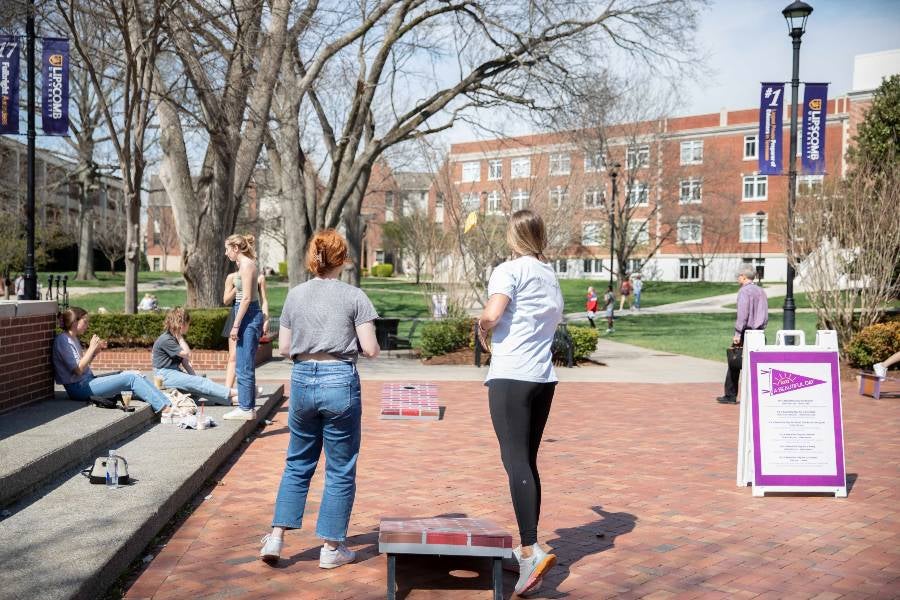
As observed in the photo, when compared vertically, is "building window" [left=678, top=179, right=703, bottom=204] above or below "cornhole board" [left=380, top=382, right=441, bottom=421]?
above

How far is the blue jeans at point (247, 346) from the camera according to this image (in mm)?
8383

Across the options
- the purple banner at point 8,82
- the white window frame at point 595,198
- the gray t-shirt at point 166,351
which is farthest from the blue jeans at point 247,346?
the white window frame at point 595,198

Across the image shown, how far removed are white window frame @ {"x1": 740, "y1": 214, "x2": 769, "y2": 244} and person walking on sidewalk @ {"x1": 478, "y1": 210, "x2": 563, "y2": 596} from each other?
61.5m

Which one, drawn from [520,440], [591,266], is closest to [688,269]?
[591,266]

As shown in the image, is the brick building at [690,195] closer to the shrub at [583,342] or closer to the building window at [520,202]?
the building window at [520,202]

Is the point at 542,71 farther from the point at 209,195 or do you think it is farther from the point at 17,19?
the point at 17,19

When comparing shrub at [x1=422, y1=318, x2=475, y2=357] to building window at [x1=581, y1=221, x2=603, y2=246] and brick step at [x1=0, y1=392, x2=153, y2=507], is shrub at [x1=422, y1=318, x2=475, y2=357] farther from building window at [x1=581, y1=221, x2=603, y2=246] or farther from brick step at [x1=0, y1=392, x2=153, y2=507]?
building window at [x1=581, y1=221, x2=603, y2=246]

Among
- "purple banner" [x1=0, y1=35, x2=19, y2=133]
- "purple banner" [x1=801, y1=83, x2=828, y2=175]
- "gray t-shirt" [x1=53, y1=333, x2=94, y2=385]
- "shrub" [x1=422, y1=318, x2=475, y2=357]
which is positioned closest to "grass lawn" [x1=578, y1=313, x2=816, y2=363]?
"purple banner" [x1=801, y1=83, x2=828, y2=175]

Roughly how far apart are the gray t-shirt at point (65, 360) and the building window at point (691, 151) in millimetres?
59338

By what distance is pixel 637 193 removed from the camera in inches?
2446

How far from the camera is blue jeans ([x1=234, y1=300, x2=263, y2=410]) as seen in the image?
27.5 ft

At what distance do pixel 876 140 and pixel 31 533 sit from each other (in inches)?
Result: 1132

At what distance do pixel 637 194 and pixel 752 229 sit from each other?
8.80 m

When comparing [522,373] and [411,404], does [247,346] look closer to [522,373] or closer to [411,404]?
[411,404]
